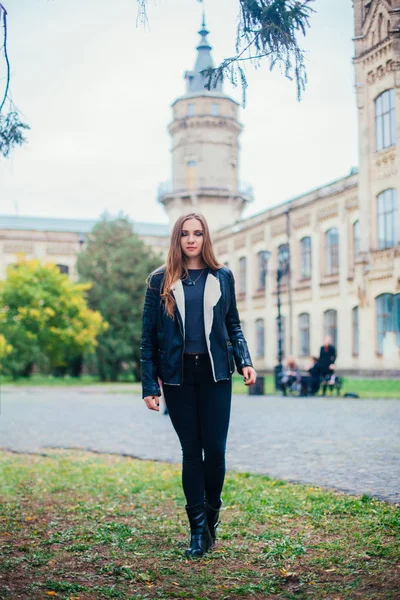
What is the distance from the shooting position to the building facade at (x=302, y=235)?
2766cm

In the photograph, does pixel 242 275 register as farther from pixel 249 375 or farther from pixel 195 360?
pixel 195 360

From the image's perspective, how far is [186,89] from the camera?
4678 centimetres

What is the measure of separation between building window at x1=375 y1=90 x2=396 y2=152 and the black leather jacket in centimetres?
2002

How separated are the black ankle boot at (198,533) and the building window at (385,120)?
2057cm

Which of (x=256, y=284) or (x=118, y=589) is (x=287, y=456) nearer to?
(x=118, y=589)

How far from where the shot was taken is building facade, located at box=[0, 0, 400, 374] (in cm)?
2766

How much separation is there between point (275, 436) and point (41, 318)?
27.4m

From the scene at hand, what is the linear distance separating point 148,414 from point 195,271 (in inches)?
444

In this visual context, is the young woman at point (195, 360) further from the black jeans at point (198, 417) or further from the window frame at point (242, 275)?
the window frame at point (242, 275)

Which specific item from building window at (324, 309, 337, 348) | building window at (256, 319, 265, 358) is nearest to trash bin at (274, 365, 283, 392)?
building window at (324, 309, 337, 348)

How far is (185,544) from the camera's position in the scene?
464 cm

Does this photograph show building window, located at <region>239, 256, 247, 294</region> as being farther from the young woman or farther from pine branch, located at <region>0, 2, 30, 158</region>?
the young woman

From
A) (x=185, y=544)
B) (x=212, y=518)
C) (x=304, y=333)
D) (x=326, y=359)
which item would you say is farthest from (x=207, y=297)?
(x=304, y=333)

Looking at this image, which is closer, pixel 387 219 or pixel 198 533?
pixel 198 533
